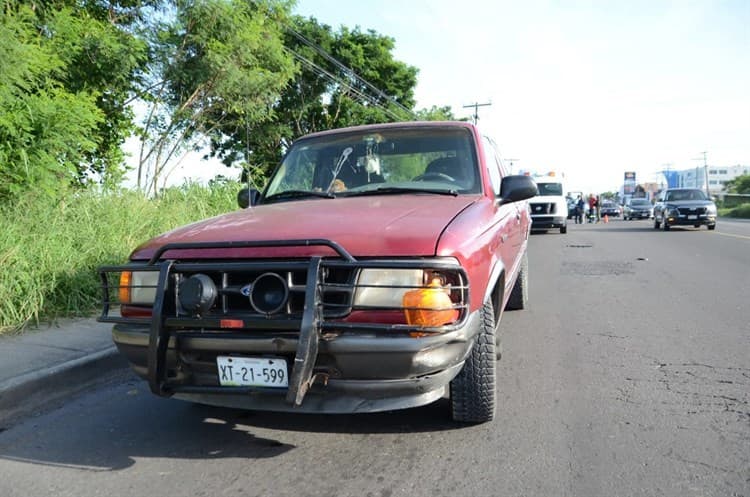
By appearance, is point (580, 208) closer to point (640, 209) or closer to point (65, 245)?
point (640, 209)

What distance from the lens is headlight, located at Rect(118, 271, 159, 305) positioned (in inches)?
122

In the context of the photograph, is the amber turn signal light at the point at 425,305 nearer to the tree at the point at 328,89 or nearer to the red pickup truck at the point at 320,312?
the red pickup truck at the point at 320,312

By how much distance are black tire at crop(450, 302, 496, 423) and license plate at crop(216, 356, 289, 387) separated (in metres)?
0.95

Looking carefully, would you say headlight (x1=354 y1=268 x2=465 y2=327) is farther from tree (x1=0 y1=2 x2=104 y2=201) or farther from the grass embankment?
tree (x1=0 y1=2 x2=104 y2=201)

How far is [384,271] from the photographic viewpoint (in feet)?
8.91

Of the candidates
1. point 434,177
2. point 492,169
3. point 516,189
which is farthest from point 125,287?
point 492,169

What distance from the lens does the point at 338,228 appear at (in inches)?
116

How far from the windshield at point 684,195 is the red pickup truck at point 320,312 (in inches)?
862

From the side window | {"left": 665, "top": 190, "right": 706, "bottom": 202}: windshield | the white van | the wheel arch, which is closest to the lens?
the wheel arch

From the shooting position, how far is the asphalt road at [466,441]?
9.04ft

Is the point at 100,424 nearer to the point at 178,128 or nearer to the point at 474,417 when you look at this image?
the point at 474,417

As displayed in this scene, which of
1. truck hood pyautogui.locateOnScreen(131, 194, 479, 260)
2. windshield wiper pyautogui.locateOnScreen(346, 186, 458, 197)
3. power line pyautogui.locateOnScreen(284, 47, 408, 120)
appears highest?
power line pyautogui.locateOnScreen(284, 47, 408, 120)

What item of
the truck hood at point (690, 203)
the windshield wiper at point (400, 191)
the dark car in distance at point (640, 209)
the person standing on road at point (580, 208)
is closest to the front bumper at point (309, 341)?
the windshield wiper at point (400, 191)

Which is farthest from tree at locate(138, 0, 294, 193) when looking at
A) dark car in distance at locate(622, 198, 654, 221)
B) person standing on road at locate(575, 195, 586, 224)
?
dark car in distance at locate(622, 198, 654, 221)
